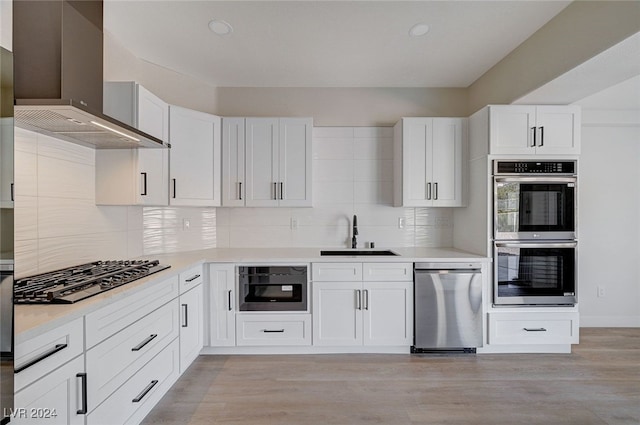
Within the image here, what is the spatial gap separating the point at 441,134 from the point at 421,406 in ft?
7.95

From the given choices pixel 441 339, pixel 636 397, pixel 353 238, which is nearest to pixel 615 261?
pixel 636 397

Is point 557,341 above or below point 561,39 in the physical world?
below

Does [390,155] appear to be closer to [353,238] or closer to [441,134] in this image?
[441,134]

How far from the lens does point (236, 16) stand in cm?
218

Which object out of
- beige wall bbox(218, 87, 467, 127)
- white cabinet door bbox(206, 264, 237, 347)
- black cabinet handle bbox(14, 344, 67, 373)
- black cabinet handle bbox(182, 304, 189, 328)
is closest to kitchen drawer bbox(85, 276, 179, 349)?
black cabinet handle bbox(14, 344, 67, 373)

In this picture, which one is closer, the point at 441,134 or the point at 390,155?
the point at 441,134

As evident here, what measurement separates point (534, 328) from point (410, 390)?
54.6 inches

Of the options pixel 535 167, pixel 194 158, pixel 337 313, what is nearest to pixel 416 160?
pixel 535 167

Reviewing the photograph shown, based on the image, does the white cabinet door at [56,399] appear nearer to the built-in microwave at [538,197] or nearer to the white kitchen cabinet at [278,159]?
the white kitchen cabinet at [278,159]

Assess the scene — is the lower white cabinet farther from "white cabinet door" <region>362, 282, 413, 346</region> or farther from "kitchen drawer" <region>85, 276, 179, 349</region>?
"kitchen drawer" <region>85, 276, 179, 349</region>

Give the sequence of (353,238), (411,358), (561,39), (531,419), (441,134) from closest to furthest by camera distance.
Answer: (531,419) < (561,39) < (411,358) < (441,134) < (353,238)

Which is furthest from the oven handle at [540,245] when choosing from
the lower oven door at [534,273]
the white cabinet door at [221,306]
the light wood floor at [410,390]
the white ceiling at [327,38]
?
the white cabinet door at [221,306]

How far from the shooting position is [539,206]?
8.61 ft

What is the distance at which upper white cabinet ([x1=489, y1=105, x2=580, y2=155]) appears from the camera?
8.63 ft
